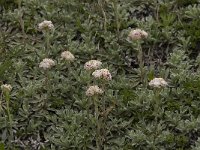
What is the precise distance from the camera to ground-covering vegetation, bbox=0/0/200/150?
3.96m

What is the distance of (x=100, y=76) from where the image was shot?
12.4 feet

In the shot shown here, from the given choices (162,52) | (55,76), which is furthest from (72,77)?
(162,52)

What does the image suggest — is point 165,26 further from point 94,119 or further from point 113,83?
point 94,119

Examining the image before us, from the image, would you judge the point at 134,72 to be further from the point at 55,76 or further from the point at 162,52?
the point at 55,76

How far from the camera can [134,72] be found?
4.64 meters

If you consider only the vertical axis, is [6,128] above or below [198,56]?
below

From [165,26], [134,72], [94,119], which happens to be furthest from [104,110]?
[165,26]

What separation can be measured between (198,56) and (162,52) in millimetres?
402

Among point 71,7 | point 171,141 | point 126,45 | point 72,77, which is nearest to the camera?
point 171,141

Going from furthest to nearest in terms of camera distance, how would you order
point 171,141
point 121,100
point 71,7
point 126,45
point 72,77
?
point 71,7 < point 126,45 < point 72,77 < point 121,100 < point 171,141

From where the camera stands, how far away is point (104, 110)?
13.2ft

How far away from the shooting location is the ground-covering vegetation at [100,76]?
3955mm

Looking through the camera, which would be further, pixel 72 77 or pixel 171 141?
pixel 72 77

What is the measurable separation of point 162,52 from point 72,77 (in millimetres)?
982
